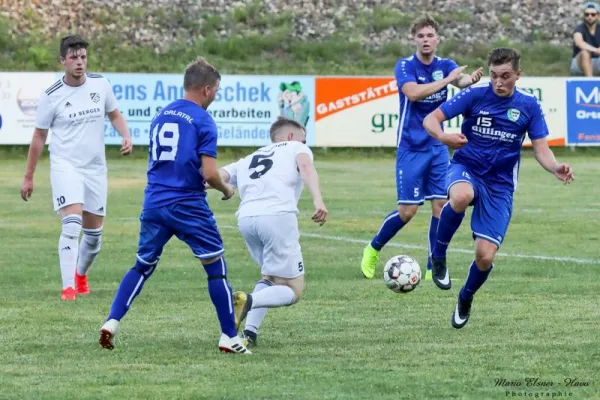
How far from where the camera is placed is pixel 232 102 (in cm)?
2573

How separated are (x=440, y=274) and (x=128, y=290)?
10.5ft

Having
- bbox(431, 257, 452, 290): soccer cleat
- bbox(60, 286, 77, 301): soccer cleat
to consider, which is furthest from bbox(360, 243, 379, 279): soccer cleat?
bbox(60, 286, 77, 301): soccer cleat

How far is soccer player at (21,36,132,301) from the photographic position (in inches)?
409

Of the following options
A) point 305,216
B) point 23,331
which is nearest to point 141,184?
point 305,216

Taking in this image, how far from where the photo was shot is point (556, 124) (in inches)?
1061

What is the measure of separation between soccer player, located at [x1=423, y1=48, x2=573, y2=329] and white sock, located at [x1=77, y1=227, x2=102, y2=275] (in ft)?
10.6

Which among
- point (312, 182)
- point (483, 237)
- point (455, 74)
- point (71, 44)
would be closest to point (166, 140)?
point (312, 182)

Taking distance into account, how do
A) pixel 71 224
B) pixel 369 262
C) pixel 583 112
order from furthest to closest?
pixel 583 112
pixel 369 262
pixel 71 224

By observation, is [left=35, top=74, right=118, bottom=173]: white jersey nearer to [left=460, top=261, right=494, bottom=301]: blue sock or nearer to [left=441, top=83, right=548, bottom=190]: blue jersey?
[left=441, top=83, right=548, bottom=190]: blue jersey

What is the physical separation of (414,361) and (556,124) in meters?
20.4

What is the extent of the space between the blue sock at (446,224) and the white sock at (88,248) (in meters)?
2.85

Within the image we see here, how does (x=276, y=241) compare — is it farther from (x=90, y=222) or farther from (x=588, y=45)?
(x=588, y=45)

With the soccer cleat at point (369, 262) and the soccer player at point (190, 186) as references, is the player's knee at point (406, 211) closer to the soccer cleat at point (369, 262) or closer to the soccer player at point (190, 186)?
the soccer cleat at point (369, 262)

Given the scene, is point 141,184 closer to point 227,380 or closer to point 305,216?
point 305,216
